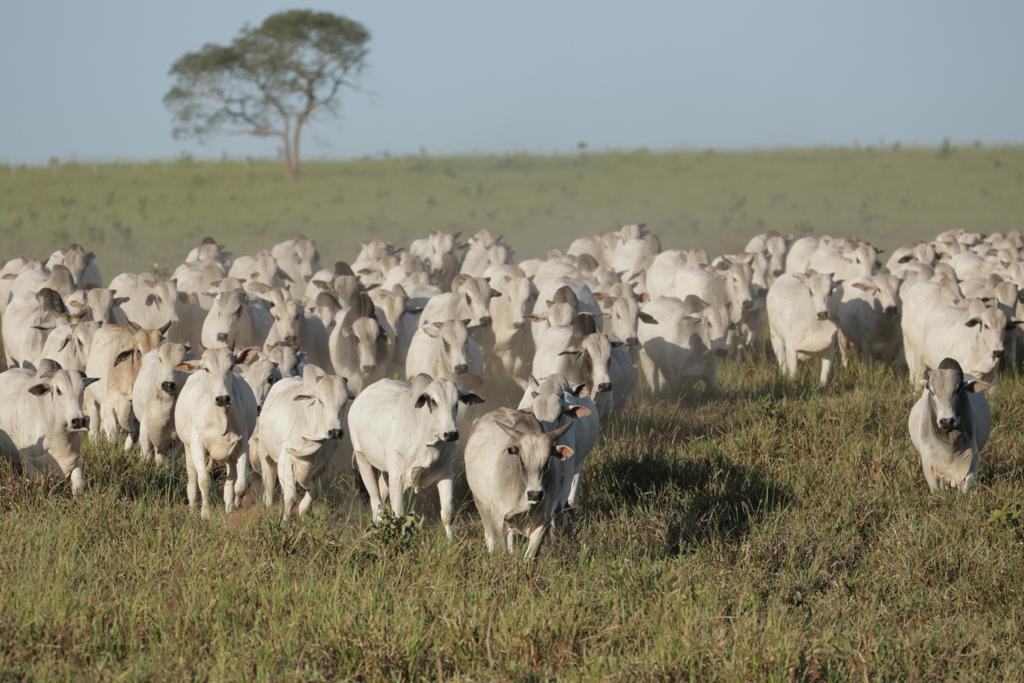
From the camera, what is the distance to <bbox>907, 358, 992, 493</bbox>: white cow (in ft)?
34.3

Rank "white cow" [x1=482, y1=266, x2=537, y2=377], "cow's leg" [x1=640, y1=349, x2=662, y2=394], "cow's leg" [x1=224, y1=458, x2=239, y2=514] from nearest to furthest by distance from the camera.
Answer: "cow's leg" [x1=224, y1=458, x2=239, y2=514] < "cow's leg" [x1=640, y1=349, x2=662, y2=394] < "white cow" [x1=482, y1=266, x2=537, y2=377]

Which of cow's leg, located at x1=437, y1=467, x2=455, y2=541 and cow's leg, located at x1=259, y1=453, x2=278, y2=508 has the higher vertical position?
cow's leg, located at x1=437, y1=467, x2=455, y2=541

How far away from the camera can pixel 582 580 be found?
822 cm

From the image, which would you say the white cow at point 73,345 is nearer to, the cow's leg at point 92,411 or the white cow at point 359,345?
the cow's leg at point 92,411

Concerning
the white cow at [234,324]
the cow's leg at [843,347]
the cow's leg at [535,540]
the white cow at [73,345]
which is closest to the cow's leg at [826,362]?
the cow's leg at [843,347]

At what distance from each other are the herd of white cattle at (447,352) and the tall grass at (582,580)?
0.46 metres

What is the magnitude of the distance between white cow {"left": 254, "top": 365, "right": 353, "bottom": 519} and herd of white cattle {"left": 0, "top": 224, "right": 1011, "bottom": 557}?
0.9 inches

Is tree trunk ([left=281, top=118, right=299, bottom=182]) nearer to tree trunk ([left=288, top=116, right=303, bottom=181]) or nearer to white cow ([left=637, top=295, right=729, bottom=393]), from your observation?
tree trunk ([left=288, top=116, right=303, bottom=181])

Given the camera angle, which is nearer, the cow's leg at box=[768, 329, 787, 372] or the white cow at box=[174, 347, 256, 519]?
the white cow at box=[174, 347, 256, 519]

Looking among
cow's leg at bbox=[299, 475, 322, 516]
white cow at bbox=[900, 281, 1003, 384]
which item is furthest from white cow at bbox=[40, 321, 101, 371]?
white cow at bbox=[900, 281, 1003, 384]

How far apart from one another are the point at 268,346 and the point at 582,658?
21.2 feet

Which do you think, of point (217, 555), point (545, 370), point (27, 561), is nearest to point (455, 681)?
point (217, 555)

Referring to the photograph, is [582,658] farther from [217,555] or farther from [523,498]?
[217,555]

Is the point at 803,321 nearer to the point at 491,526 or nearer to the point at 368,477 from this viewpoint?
the point at 368,477
